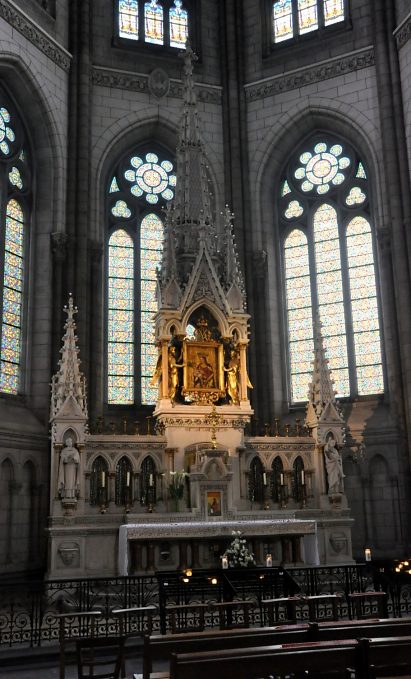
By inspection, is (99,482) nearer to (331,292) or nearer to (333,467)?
(333,467)

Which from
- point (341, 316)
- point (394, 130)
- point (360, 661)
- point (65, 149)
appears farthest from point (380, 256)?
point (360, 661)

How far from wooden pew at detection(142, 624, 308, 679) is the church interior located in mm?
6849

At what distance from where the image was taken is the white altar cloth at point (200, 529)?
49.8 ft

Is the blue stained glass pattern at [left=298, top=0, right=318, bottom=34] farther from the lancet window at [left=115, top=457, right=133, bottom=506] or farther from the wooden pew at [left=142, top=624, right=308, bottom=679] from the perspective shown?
the wooden pew at [left=142, top=624, right=308, bottom=679]

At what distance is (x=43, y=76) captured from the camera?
2175cm

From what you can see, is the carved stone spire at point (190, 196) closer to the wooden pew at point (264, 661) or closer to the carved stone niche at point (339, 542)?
the carved stone niche at point (339, 542)

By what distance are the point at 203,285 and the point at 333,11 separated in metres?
11.7

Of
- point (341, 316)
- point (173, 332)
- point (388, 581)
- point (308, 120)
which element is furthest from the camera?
point (308, 120)

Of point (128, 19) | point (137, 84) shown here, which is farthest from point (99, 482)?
point (128, 19)

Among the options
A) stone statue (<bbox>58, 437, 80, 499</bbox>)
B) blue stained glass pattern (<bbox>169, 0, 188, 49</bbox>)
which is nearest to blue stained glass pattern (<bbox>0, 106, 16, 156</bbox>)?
blue stained glass pattern (<bbox>169, 0, 188, 49</bbox>)

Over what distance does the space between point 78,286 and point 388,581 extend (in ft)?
41.1

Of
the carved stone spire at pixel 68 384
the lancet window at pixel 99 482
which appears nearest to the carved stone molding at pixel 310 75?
the carved stone spire at pixel 68 384

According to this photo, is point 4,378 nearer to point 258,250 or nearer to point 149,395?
point 149,395

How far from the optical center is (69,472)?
53.9 feet
